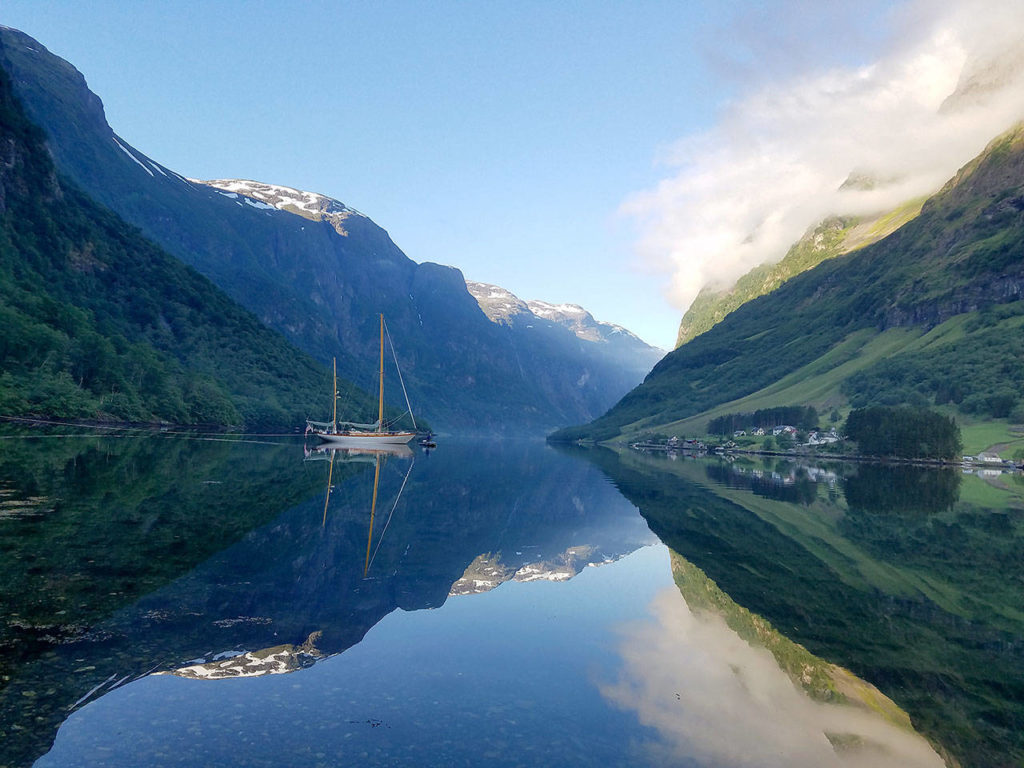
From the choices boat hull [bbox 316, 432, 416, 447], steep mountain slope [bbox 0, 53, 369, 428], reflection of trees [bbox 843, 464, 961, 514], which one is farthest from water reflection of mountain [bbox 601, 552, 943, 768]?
boat hull [bbox 316, 432, 416, 447]

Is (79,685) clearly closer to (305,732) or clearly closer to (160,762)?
(160,762)

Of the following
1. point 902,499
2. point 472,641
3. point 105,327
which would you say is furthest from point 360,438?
point 472,641

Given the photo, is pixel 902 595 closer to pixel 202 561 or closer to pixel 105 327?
pixel 202 561

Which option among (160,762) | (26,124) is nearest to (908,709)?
(160,762)

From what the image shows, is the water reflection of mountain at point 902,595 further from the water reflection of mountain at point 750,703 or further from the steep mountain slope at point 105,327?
the steep mountain slope at point 105,327

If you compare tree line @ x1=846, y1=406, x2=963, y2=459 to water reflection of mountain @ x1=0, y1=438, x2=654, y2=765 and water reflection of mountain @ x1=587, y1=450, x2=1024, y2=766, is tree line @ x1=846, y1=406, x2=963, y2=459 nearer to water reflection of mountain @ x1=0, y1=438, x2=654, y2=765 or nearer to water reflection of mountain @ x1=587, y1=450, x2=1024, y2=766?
water reflection of mountain @ x1=587, y1=450, x2=1024, y2=766

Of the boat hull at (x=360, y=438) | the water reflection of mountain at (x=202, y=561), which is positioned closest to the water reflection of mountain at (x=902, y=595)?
the water reflection of mountain at (x=202, y=561)
